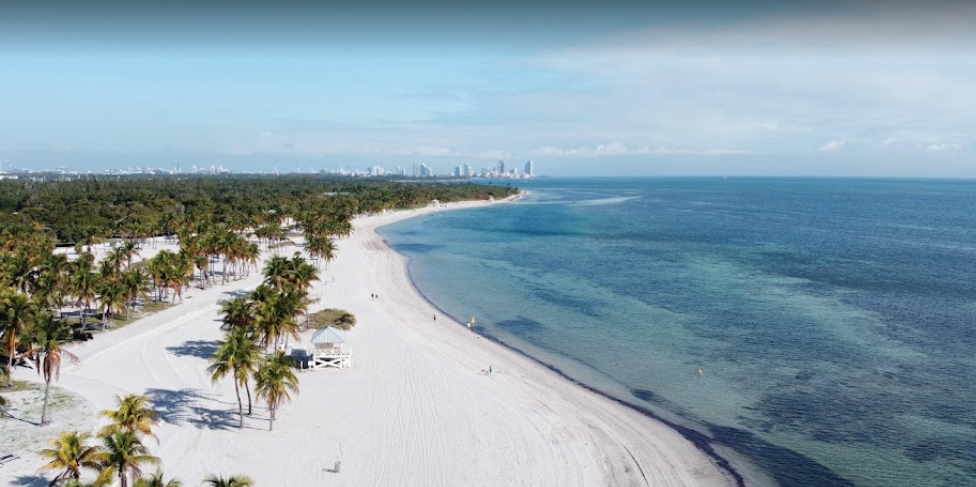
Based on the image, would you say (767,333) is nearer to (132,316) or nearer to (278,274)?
(278,274)

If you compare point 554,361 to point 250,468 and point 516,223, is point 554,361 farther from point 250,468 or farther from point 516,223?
point 516,223

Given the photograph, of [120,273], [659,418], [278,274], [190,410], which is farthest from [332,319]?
[659,418]

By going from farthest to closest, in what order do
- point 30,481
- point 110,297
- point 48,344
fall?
point 110,297, point 48,344, point 30,481

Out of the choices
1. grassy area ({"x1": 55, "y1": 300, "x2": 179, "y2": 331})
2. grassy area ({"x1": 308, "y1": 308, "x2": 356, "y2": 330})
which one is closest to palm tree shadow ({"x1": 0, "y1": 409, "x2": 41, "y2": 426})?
grassy area ({"x1": 55, "y1": 300, "x2": 179, "y2": 331})

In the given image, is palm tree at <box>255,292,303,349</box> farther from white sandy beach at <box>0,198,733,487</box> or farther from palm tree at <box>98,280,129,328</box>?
palm tree at <box>98,280,129,328</box>

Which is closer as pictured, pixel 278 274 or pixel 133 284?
pixel 133 284

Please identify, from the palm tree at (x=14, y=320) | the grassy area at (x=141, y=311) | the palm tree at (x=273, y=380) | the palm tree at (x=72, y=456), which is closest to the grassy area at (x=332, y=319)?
the grassy area at (x=141, y=311)
